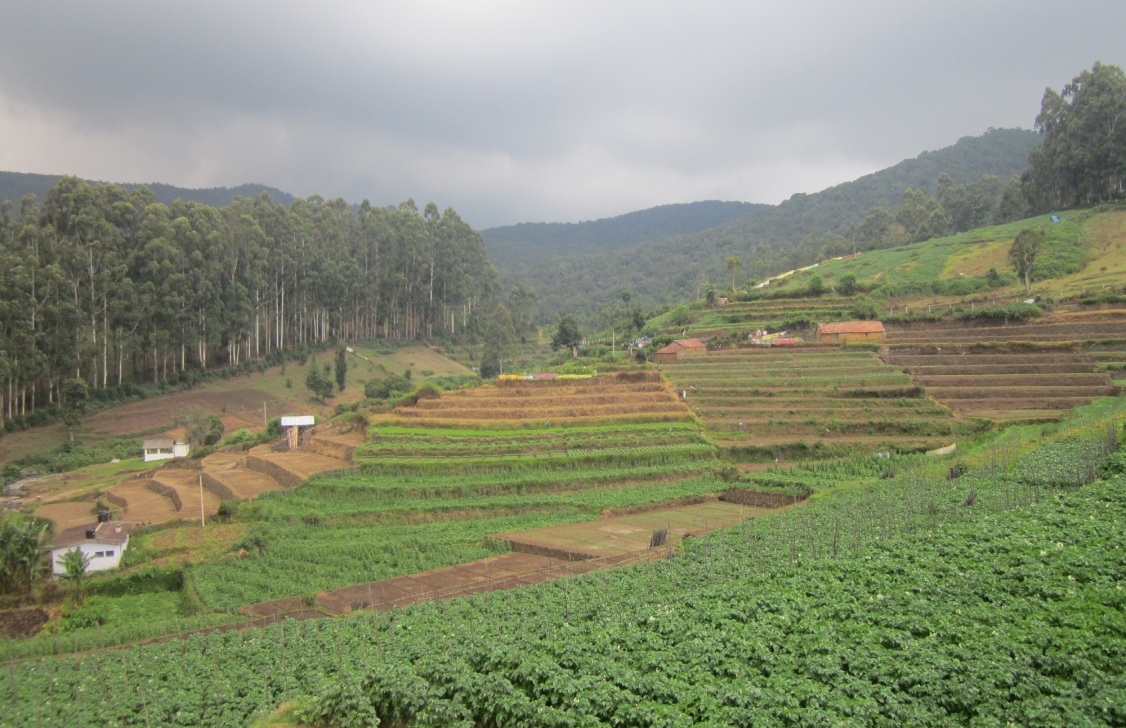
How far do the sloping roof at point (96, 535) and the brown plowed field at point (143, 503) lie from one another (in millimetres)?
3158

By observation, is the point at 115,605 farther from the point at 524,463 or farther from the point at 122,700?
the point at 524,463

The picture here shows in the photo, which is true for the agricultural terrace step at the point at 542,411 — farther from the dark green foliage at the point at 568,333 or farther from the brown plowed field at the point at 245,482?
the dark green foliage at the point at 568,333

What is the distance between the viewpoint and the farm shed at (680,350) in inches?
2034

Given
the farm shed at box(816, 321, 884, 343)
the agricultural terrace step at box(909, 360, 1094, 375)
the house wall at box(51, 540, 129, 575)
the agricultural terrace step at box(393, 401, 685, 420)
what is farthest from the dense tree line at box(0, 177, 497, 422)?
the agricultural terrace step at box(909, 360, 1094, 375)

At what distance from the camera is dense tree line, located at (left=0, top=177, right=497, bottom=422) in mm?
43000

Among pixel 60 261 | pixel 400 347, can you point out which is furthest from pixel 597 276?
pixel 60 261

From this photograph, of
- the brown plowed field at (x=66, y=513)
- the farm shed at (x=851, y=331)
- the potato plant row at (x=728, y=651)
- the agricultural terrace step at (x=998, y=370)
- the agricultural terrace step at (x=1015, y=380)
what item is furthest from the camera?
the farm shed at (x=851, y=331)

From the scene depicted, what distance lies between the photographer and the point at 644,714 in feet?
28.9

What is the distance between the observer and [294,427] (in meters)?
40.1

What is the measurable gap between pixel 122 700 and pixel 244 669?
200 centimetres

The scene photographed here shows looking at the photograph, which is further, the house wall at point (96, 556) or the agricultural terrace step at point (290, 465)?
the agricultural terrace step at point (290, 465)

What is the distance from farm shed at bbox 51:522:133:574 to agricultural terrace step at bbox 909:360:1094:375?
137 ft

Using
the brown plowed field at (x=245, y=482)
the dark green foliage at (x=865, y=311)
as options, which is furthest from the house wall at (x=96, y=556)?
the dark green foliage at (x=865, y=311)

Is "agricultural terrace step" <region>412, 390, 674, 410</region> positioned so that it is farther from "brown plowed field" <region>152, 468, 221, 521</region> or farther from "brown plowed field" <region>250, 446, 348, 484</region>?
"brown plowed field" <region>152, 468, 221, 521</region>
